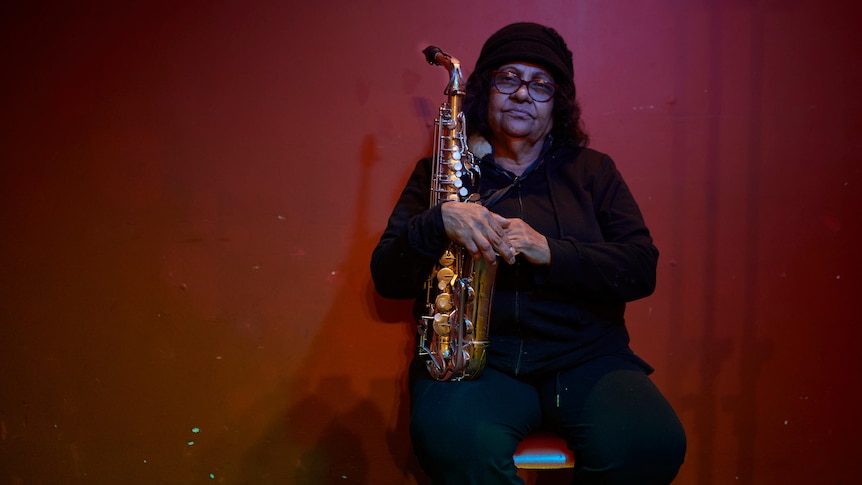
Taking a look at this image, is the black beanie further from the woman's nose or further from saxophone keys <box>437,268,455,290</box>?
saxophone keys <box>437,268,455,290</box>

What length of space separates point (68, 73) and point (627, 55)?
68.2 inches

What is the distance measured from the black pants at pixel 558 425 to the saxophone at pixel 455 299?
2.1 inches

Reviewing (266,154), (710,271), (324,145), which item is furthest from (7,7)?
(710,271)

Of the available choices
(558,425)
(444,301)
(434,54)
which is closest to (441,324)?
(444,301)

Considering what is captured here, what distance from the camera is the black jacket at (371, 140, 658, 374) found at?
1.73 m

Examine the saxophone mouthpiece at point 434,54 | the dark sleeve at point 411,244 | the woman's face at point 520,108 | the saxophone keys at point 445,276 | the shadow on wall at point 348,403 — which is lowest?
the shadow on wall at point 348,403

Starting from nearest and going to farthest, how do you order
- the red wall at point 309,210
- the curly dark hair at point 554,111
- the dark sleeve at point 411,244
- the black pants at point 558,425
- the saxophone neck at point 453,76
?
1. the black pants at point 558,425
2. the dark sleeve at point 411,244
3. the saxophone neck at point 453,76
4. the curly dark hair at point 554,111
5. the red wall at point 309,210

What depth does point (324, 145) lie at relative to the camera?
7.39ft

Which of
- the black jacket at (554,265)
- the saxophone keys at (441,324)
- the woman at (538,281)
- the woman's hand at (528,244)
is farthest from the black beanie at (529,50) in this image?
the saxophone keys at (441,324)

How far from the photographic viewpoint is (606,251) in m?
1.77

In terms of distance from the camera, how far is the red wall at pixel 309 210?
2229 millimetres

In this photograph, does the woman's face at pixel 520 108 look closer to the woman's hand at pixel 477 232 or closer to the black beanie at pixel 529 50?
the black beanie at pixel 529 50

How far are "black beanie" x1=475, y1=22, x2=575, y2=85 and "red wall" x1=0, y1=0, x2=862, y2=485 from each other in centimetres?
27

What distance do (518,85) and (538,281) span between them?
56 centimetres
